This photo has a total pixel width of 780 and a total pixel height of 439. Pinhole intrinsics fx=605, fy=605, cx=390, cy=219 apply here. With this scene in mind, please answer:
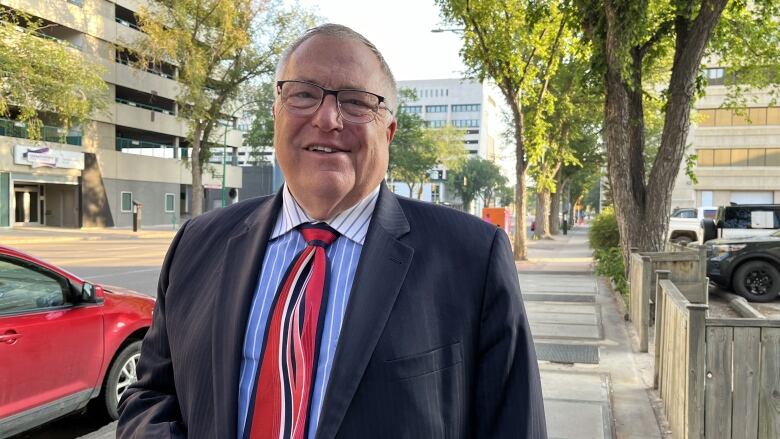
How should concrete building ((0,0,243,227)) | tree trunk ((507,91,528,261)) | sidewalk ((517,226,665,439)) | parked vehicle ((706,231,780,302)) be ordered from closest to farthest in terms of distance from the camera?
sidewalk ((517,226,665,439)), parked vehicle ((706,231,780,302)), tree trunk ((507,91,528,261)), concrete building ((0,0,243,227))

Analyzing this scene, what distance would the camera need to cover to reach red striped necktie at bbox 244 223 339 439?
4.76ft

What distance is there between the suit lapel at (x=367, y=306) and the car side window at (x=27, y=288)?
3489 millimetres

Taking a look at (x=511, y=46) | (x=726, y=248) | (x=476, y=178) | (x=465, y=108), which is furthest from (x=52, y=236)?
(x=465, y=108)

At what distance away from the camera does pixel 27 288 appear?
4.26 metres

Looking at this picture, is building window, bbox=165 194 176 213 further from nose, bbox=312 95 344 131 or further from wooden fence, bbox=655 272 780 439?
nose, bbox=312 95 344 131

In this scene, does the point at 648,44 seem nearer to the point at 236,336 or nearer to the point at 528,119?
the point at 528,119

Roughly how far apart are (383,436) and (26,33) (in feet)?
71.7

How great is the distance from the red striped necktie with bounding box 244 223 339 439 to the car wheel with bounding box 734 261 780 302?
1137 cm

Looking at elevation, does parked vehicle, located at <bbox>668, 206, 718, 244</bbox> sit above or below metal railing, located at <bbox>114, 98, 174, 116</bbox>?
below

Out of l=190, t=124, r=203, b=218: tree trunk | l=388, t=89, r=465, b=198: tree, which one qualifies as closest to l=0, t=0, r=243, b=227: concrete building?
l=190, t=124, r=203, b=218: tree trunk

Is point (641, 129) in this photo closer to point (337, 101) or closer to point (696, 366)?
point (696, 366)

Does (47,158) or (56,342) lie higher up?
(47,158)

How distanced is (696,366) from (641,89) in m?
6.79

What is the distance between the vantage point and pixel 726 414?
146 inches
